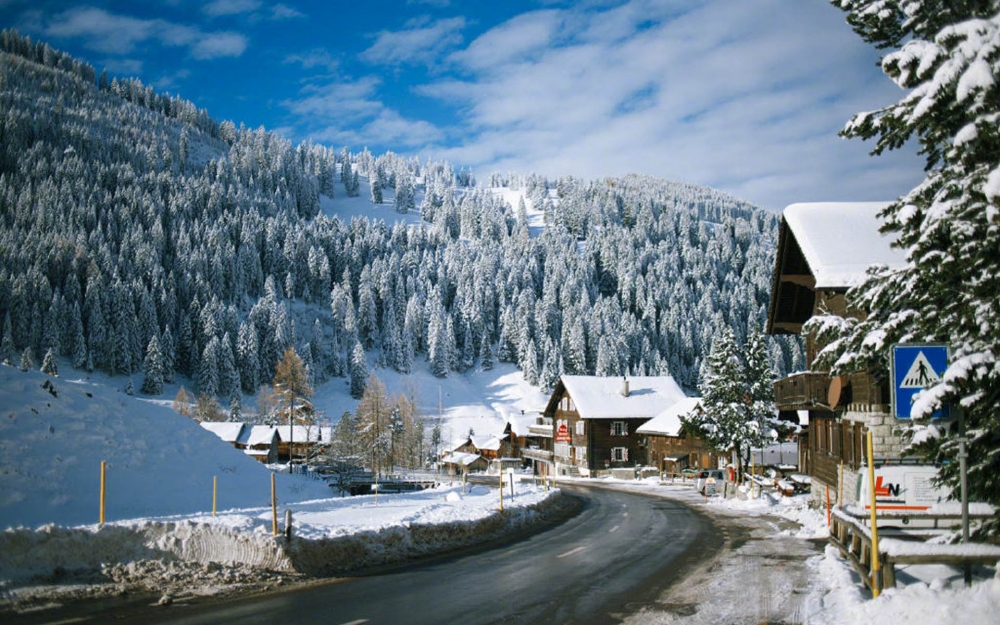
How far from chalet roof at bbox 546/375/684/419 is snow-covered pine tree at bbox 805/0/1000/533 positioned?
6417 cm

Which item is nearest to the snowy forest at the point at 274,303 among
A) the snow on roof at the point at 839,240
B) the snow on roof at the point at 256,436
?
the snow on roof at the point at 256,436

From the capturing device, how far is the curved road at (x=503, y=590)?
1031 centimetres

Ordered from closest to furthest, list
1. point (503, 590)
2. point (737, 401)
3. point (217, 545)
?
point (503, 590) < point (217, 545) < point (737, 401)

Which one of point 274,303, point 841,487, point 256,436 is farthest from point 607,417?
point 274,303

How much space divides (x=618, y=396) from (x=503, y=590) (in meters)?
68.0

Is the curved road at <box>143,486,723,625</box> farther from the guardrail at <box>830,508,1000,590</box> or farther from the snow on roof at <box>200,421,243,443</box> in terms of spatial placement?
the snow on roof at <box>200,421,243,443</box>

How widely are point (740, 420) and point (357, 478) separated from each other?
112 feet

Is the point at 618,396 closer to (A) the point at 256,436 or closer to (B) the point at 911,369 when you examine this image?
(A) the point at 256,436

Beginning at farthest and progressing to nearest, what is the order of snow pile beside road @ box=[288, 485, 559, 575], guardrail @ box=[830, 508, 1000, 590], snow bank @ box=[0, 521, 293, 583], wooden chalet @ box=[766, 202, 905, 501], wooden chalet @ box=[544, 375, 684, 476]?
→ wooden chalet @ box=[544, 375, 684, 476] → wooden chalet @ box=[766, 202, 905, 501] → snow pile beside road @ box=[288, 485, 559, 575] → snow bank @ box=[0, 521, 293, 583] → guardrail @ box=[830, 508, 1000, 590]

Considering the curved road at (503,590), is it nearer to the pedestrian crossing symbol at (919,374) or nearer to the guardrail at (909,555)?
the guardrail at (909,555)

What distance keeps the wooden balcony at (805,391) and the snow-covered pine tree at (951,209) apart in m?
15.7

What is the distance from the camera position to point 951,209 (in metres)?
9.77

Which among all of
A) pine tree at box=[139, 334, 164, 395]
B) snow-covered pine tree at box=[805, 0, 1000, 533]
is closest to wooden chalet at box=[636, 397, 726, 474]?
snow-covered pine tree at box=[805, 0, 1000, 533]

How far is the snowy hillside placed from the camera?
22656 mm
